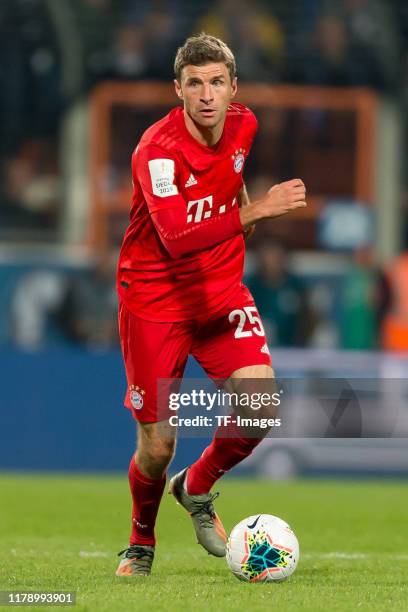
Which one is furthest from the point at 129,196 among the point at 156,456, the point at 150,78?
the point at 156,456

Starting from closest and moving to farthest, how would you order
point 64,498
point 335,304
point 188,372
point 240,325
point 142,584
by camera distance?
point 142,584 < point 240,325 < point 64,498 < point 188,372 < point 335,304

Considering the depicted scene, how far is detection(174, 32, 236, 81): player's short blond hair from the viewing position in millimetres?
6270

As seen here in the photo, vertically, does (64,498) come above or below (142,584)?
below

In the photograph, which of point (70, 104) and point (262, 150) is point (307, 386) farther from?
point (70, 104)

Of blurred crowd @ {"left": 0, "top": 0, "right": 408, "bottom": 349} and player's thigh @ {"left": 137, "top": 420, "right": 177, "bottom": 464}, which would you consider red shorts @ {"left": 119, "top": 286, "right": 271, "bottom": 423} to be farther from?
blurred crowd @ {"left": 0, "top": 0, "right": 408, "bottom": 349}

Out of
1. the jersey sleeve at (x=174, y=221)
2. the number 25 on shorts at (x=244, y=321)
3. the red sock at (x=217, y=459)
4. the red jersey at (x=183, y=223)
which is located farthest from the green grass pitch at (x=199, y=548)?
the jersey sleeve at (x=174, y=221)

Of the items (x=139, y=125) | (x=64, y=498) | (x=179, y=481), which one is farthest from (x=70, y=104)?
(x=179, y=481)

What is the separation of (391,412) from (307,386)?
81 cm

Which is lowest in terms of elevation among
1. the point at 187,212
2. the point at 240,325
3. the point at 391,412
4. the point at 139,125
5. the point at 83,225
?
the point at 391,412

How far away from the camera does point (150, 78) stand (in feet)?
50.3

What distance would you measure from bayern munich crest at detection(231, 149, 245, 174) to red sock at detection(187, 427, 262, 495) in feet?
3.93

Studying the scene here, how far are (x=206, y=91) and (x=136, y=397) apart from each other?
1.41 meters

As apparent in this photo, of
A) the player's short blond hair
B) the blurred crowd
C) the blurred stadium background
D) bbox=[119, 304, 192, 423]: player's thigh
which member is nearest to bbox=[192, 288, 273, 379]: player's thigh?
bbox=[119, 304, 192, 423]: player's thigh

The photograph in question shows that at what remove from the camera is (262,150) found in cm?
1514
